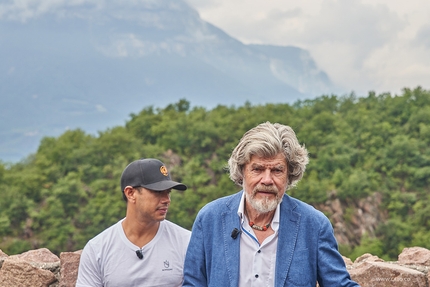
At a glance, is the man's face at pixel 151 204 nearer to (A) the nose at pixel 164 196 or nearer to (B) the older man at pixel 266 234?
(A) the nose at pixel 164 196

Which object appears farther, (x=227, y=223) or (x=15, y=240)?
(x=15, y=240)

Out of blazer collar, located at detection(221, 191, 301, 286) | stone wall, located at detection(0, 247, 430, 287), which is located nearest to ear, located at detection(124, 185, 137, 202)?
blazer collar, located at detection(221, 191, 301, 286)

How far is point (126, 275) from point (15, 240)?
104 feet

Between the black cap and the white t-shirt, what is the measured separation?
0.31m

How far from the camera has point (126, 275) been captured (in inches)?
128

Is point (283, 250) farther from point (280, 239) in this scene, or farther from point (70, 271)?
point (70, 271)

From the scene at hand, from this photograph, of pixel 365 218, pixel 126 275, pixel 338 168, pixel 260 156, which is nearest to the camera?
pixel 260 156

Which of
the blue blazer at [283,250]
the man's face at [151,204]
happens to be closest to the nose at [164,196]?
the man's face at [151,204]

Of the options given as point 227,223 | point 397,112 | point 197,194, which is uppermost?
point 397,112

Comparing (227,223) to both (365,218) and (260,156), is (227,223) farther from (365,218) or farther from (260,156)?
(365,218)

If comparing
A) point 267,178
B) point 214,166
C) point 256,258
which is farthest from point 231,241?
point 214,166

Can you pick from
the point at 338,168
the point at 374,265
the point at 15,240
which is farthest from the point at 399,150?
the point at 374,265

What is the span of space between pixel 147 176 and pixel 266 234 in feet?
2.65

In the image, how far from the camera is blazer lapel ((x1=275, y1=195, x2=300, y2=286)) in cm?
279
